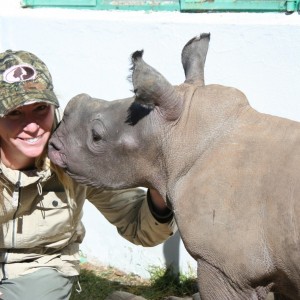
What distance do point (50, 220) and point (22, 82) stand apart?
0.67 m

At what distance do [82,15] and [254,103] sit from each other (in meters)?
1.21

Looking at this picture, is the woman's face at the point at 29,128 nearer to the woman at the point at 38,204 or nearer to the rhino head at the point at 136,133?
the woman at the point at 38,204

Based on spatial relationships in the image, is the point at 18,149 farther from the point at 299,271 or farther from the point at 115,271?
the point at 115,271

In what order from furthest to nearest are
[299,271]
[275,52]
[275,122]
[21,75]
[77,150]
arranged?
1. [275,52]
2. [21,75]
3. [77,150]
4. [275,122]
5. [299,271]

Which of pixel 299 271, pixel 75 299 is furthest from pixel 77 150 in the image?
pixel 75 299

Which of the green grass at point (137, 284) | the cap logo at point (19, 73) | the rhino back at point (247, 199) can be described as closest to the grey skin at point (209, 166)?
the rhino back at point (247, 199)

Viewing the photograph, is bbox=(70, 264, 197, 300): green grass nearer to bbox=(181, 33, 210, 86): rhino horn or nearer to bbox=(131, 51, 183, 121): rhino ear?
bbox=(181, 33, 210, 86): rhino horn

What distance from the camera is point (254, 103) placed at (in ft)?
12.7

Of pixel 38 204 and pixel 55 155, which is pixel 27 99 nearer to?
pixel 55 155

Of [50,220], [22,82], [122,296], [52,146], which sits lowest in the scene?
[122,296]

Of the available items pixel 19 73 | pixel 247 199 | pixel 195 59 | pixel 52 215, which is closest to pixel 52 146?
pixel 19 73

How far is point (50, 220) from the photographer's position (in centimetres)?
346

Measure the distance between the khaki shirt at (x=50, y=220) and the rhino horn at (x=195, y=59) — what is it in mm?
711

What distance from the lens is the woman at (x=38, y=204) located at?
125 inches
